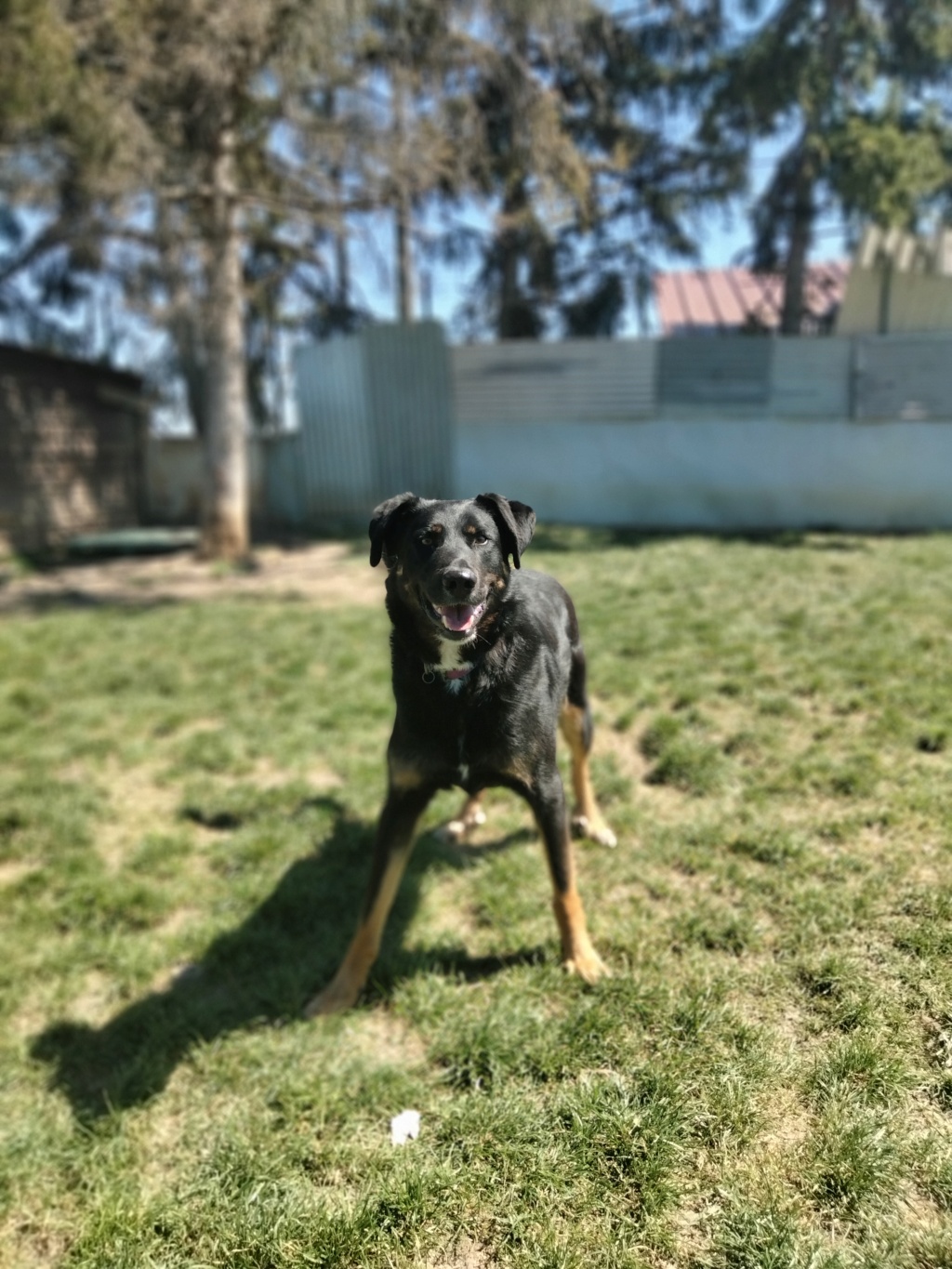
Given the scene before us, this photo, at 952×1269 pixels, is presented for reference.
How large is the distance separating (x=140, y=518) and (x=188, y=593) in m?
7.71

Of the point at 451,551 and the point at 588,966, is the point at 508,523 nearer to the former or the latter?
the point at 451,551

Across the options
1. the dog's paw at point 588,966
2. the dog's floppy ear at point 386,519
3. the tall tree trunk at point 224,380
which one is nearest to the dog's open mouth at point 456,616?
the dog's floppy ear at point 386,519

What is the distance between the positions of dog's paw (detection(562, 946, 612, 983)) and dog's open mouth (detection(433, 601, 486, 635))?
119 centimetres

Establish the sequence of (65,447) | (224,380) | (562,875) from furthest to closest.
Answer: (65,447) → (224,380) → (562,875)

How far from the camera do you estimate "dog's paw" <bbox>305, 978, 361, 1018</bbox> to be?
282 cm

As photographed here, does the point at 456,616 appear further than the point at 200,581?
No

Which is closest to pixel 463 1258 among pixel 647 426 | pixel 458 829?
pixel 458 829

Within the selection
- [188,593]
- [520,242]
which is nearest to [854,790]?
[188,593]

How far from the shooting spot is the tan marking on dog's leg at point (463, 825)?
3686 mm

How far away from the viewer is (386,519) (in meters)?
2.59

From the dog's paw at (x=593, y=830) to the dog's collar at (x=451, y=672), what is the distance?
1.28 m

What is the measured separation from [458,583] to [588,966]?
136cm

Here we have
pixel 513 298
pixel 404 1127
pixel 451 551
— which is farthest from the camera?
pixel 513 298

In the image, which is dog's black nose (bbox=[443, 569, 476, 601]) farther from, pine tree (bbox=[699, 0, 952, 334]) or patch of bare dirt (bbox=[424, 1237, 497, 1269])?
pine tree (bbox=[699, 0, 952, 334])
